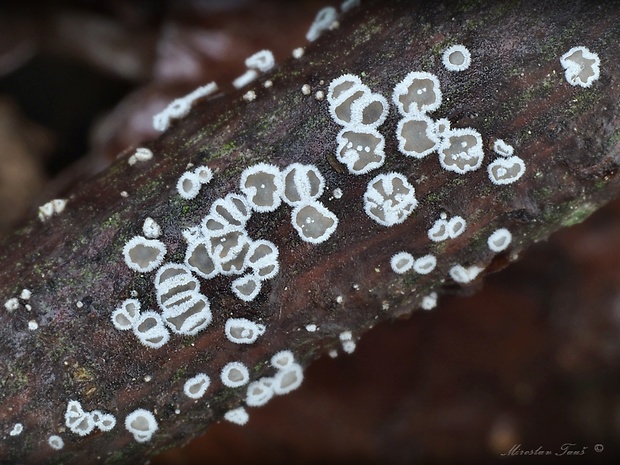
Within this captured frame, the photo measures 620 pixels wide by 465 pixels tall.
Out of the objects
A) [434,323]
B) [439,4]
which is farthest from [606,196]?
[434,323]

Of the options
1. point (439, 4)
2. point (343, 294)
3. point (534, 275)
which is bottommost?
point (534, 275)

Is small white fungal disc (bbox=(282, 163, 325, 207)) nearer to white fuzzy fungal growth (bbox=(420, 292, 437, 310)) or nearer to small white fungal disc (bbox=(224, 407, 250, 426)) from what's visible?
white fuzzy fungal growth (bbox=(420, 292, 437, 310))

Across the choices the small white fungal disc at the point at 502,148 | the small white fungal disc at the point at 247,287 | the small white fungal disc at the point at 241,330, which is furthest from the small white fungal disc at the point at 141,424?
the small white fungal disc at the point at 502,148

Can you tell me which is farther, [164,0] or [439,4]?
[164,0]

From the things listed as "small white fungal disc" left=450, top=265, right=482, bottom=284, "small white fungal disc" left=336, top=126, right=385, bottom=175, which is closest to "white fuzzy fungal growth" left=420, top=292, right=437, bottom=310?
"small white fungal disc" left=450, top=265, right=482, bottom=284

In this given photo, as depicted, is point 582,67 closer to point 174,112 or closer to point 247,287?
point 247,287

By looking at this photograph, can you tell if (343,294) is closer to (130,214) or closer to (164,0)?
(130,214)

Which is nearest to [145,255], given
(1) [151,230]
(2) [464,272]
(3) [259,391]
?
(1) [151,230]
